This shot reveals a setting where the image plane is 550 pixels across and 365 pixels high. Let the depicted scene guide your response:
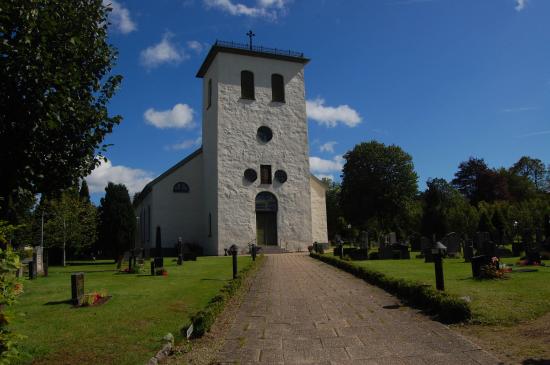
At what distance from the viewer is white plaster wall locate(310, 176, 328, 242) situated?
1474 inches

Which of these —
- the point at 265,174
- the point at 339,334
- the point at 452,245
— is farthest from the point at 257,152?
the point at 339,334

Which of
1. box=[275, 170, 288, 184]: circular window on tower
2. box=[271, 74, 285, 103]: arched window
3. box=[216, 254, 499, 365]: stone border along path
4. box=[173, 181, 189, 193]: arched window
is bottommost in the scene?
box=[216, 254, 499, 365]: stone border along path

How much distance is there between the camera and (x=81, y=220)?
32.1 m

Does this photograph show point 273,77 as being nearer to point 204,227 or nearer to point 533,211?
point 204,227

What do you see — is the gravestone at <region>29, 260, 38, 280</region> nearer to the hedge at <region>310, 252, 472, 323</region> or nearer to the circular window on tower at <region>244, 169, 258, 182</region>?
the hedge at <region>310, 252, 472, 323</region>

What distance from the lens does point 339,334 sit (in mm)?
6938

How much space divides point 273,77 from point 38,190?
3092 centimetres

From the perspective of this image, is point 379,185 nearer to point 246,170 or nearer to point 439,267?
point 246,170

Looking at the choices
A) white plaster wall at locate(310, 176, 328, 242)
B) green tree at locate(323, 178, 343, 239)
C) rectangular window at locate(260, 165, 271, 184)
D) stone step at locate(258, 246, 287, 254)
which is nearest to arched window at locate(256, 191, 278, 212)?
rectangular window at locate(260, 165, 271, 184)

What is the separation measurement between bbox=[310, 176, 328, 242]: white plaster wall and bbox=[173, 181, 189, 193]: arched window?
433 inches

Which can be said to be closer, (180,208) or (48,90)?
(48,90)

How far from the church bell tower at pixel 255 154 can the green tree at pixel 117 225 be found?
11655 mm

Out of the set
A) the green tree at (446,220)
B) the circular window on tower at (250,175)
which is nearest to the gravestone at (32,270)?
the circular window on tower at (250,175)

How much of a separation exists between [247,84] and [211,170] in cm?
784
